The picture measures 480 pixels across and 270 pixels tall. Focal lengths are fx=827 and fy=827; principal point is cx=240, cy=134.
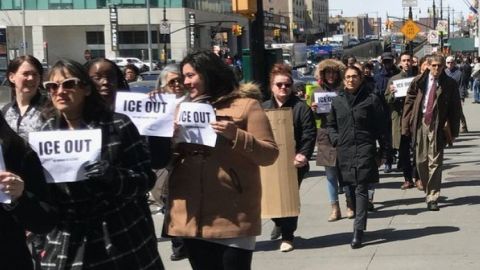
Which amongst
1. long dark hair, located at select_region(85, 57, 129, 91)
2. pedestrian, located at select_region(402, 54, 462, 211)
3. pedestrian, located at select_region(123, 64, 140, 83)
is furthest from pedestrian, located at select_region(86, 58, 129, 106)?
pedestrian, located at select_region(123, 64, 140, 83)

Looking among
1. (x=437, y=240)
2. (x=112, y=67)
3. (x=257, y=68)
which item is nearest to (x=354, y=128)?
(x=437, y=240)

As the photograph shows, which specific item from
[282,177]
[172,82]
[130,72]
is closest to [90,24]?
[130,72]

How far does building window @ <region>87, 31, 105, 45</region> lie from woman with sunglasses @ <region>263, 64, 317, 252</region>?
78.3 meters

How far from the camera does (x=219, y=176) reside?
434 centimetres

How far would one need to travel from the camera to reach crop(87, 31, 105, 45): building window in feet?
278

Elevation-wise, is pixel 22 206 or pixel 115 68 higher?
pixel 115 68

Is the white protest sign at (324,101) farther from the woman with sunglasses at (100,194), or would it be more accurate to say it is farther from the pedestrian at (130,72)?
the woman with sunglasses at (100,194)

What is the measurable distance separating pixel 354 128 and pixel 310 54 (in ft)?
219

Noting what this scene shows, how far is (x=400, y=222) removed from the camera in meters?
9.03

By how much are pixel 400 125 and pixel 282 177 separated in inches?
193

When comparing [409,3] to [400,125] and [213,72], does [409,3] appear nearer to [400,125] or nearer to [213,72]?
[400,125]

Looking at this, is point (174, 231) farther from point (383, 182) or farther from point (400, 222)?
point (383, 182)

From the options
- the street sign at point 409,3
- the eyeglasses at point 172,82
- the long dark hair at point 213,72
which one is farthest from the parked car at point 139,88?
the street sign at point 409,3

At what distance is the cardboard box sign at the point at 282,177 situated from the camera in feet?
25.3
